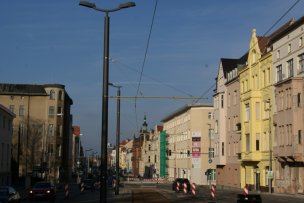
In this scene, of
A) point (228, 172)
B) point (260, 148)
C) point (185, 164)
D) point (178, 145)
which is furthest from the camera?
point (178, 145)

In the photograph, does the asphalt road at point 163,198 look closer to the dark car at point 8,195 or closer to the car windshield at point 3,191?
the dark car at point 8,195

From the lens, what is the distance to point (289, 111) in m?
55.6

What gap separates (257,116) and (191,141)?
38.4m

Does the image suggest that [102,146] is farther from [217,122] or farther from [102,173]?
[217,122]

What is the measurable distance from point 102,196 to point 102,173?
0.86 metres

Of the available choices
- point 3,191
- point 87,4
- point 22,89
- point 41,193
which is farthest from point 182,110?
point 87,4

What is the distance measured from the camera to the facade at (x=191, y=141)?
103 meters

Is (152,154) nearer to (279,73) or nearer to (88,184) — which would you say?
(88,184)

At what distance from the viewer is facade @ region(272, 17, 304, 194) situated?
177ft

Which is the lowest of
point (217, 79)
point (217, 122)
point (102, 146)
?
point (102, 146)

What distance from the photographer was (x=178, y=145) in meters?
122

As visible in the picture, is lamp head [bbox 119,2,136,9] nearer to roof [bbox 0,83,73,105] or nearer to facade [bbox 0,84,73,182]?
facade [bbox 0,84,73,182]

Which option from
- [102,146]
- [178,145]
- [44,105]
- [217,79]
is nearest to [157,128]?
[178,145]

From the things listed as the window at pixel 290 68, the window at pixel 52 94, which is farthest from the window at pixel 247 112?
the window at pixel 52 94
